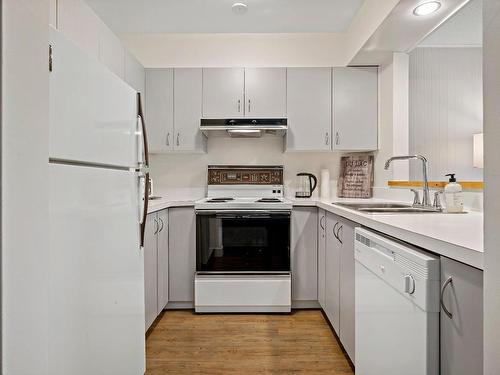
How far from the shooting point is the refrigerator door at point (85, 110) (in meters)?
0.80

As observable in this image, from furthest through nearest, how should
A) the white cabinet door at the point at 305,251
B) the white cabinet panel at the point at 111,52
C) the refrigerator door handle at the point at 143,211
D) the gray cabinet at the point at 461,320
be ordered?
the white cabinet door at the point at 305,251 → the white cabinet panel at the point at 111,52 → the refrigerator door handle at the point at 143,211 → the gray cabinet at the point at 461,320

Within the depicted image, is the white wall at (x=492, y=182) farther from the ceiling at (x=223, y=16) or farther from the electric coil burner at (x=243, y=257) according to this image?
the ceiling at (x=223, y=16)

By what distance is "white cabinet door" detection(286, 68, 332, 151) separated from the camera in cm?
297

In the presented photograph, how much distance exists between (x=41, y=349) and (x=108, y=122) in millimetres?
730

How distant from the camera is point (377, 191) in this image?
2.99 m

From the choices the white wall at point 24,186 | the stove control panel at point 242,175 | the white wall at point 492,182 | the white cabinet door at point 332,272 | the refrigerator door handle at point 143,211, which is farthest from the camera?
the stove control panel at point 242,175

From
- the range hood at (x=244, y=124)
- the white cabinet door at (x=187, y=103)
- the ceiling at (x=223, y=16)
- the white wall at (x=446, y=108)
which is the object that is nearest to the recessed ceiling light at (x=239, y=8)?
the ceiling at (x=223, y=16)

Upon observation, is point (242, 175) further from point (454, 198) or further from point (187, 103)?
point (454, 198)

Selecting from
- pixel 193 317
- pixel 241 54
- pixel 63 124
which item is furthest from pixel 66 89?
pixel 241 54

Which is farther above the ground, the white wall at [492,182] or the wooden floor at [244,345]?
the white wall at [492,182]

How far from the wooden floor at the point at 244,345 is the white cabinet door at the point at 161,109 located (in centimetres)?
147

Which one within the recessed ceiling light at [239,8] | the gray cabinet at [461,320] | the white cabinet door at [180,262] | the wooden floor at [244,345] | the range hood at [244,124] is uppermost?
the recessed ceiling light at [239,8]

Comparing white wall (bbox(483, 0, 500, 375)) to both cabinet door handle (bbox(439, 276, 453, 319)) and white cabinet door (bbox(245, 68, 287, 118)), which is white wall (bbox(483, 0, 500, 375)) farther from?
white cabinet door (bbox(245, 68, 287, 118))

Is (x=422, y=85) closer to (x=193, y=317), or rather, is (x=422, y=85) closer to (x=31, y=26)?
(x=193, y=317)
